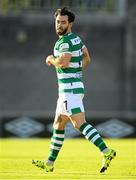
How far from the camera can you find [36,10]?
34531 millimetres

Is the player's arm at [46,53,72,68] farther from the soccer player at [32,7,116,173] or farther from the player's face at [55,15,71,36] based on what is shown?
the player's face at [55,15,71,36]

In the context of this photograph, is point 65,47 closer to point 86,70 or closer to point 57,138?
point 57,138

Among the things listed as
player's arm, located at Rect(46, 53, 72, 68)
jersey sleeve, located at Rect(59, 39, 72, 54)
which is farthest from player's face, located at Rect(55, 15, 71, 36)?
player's arm, located at Rect(46, 53, 72, 68)

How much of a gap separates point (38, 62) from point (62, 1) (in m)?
2.51

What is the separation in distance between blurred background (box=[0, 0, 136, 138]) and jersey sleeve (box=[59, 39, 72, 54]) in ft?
67.5

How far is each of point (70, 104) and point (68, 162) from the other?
2.57 m

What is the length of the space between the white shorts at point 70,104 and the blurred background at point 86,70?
20.4 metres

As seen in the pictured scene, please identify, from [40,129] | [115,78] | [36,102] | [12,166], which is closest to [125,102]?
[115,78]

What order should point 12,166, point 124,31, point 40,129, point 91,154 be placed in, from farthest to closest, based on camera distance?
point 124,31 < point 40,129 < point 91,154 < point 12,166

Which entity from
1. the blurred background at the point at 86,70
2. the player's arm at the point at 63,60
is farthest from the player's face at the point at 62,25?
the blurred background at the point at 86,70

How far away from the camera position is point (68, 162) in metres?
15.3

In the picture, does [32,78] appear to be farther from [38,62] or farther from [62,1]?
[62,1]

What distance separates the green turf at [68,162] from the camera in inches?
498

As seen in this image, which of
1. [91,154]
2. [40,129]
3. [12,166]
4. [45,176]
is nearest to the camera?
[45,176]
